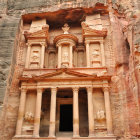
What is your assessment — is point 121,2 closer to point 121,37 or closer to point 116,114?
point 121,37

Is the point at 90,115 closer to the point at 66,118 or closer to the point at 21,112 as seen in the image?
the point at 66,118

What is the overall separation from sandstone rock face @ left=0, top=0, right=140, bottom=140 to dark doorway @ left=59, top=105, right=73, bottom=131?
11.0 ft

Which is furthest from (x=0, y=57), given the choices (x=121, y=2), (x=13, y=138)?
(x=121, y=2)

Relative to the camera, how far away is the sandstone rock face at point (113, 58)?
11445mm

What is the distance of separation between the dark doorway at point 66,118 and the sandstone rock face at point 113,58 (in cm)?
336

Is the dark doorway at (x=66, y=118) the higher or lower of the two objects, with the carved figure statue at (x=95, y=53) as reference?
lower

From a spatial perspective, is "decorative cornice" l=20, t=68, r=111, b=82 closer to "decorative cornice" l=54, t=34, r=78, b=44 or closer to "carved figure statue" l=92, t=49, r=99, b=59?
"carved figure statue" l=92, t=49, r=99, b=59

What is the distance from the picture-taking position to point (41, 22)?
16266mm

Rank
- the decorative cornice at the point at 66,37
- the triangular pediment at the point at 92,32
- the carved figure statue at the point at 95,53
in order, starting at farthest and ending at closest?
1. the decorative cornice at the point at 66,37
2. the triangular pediment at the point at 92,32
3. the carved figure statue at the point at 95,53

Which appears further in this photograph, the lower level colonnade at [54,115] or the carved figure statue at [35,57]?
the carved figure statue at [35,57]

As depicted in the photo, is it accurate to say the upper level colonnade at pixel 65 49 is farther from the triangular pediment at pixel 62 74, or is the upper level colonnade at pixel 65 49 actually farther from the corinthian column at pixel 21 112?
the corinthian column at pixel 21 112

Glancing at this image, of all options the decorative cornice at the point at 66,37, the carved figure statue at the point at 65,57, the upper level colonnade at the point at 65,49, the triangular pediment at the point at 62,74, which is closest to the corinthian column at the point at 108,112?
the triangular pediment at the point at 62,74

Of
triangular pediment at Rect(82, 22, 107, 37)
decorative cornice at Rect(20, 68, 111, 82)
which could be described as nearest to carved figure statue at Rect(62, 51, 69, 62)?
decorative cornice at Rect(20, 68, 111, 82)

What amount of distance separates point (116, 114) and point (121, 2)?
30.0 ft
